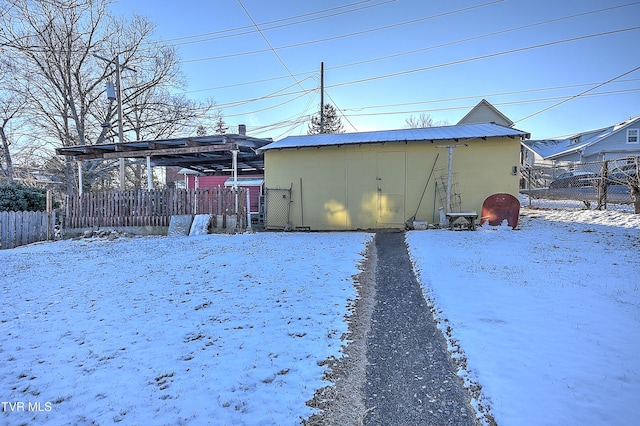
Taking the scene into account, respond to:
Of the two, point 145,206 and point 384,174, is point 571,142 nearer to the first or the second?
point 384,174

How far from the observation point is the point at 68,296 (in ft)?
16.2

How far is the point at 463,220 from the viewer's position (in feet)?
36.7

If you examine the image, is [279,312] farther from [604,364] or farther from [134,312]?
[604,364]

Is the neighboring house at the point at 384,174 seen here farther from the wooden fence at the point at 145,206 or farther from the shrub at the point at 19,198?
the shrub at the point at 19,198

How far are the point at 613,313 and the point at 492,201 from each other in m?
7.13

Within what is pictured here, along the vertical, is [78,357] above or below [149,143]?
below

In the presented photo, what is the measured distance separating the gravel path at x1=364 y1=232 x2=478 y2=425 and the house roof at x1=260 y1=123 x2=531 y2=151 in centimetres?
774

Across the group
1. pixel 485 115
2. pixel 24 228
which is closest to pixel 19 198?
pixel 24 228

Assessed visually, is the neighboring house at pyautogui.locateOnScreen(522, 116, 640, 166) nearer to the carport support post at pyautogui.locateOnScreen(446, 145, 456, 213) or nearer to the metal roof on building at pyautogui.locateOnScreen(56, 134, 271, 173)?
the carport support post at pyautogui.locateOnScreen(446, 145, 456, 213)

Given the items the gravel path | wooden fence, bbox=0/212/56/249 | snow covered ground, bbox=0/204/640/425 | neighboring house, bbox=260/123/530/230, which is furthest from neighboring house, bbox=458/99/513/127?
wooden fence, bbox=0/212/56/249

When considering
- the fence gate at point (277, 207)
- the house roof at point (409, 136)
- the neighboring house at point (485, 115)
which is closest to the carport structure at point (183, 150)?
the house roof at point (409, 136)

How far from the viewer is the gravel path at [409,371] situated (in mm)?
2389

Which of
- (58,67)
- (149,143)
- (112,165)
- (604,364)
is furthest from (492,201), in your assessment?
(58,67)

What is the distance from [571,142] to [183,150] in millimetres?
36438
